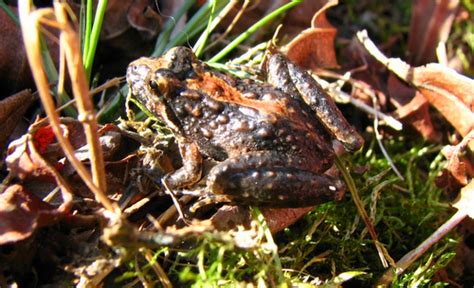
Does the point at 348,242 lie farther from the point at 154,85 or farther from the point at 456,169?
the point at 154,85

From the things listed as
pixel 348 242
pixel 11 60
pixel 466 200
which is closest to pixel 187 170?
pixel 348 242

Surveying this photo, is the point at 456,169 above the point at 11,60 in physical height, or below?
below

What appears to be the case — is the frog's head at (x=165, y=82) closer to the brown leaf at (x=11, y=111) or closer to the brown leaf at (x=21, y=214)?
the brown leaf at (x=11, y=111)

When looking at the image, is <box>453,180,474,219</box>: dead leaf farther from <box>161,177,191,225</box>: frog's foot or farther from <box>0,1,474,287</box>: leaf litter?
<box>161,177,191,225</box>: frog's foot

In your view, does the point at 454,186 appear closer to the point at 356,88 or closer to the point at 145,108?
the point at 356,88

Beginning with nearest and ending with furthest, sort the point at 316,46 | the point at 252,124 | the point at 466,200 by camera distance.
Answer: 1. the point at 252,124
2. the point at 466,200
3. the point at 316,46
